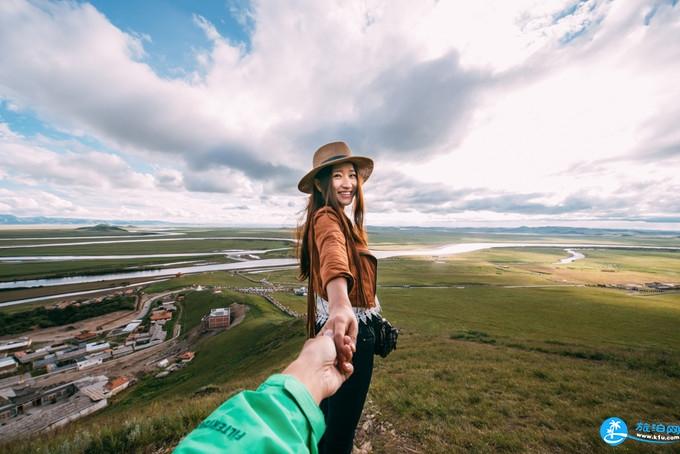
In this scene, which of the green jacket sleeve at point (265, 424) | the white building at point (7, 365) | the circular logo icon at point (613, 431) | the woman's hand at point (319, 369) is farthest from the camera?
the white building at point (7, 365)

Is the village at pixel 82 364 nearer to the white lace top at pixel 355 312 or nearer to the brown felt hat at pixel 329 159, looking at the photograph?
the white lace top at pixel 355 312

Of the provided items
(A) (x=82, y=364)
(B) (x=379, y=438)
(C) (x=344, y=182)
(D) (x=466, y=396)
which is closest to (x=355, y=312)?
(C) (x=344, y=182)

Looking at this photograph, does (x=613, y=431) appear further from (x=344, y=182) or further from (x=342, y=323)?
(x=344, y=182)

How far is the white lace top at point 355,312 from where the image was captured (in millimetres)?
2693

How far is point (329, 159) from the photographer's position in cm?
294

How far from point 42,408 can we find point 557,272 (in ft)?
418

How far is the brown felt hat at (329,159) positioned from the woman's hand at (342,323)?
1.38 metres

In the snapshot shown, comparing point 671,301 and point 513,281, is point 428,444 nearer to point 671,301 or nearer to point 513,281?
point 671,301

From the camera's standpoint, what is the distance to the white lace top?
2693 mm

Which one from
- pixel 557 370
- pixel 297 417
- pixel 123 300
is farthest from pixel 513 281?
pixel 123 300

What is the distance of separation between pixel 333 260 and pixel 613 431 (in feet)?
27.3

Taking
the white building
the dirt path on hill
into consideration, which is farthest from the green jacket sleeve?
the white building

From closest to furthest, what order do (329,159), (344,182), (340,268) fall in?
(340,268) < (344,182) < (329,159)

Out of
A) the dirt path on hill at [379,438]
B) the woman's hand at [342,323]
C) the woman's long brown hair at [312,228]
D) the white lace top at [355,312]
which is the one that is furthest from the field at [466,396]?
the woman's hand at [342,323]
